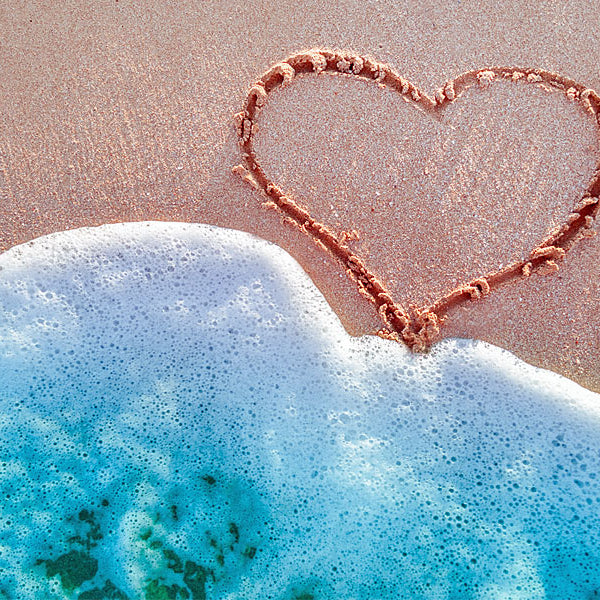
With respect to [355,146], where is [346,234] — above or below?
below

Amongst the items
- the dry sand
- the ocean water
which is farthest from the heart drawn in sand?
the ocean water

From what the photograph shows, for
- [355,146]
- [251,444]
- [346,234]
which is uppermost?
[355,146]

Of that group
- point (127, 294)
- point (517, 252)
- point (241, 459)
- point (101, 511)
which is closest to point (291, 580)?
point (241, 459)


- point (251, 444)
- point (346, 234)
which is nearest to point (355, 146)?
point (346, 234)

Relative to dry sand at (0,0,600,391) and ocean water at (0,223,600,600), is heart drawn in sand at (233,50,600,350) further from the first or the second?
ocean water at (0,223,600,600)

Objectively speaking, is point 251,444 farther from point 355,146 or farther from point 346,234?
point 355,146

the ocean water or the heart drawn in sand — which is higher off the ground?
the heart drawn in sand
